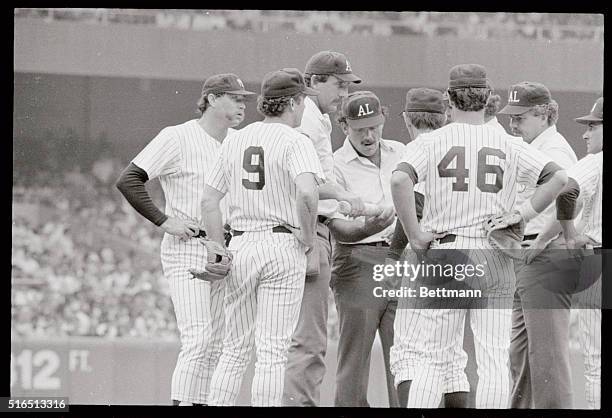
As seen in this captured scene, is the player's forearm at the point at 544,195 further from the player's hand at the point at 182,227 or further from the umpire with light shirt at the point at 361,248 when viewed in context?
the player's hand at the point at 182,227

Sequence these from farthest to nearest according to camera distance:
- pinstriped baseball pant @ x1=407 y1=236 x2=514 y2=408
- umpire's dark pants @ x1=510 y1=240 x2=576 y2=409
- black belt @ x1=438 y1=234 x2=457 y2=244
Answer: umpire's dark pants @ x1=510 y1=240 x2=576 y2=409
black belt @ x1=438 y1=234 x2=457 y2=244
pinstriped baseball pant @ x1=407 y1=236 x2=514 y2=408

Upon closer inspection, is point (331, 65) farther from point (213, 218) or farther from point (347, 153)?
point (213, 218)

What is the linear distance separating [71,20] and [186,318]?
160 centimetres

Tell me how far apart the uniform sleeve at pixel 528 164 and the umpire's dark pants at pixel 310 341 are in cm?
99

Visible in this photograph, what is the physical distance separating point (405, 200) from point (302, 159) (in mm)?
523

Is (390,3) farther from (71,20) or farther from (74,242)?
(74,242)

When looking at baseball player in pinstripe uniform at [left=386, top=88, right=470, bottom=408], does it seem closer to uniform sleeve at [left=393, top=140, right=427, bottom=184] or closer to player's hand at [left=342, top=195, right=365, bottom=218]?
uniform sleeve at [left=393, top=140, right=427, bottom=184]

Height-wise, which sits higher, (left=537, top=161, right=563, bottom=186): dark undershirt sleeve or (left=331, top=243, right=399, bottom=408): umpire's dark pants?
(left=537, top=161, right=563, bottom=186): dark undershirt sleeve


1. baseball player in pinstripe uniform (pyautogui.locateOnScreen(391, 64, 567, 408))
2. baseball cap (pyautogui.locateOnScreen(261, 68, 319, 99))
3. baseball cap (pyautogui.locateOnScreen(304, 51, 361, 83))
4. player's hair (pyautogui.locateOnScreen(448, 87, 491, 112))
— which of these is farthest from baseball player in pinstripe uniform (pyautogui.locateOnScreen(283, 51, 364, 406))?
player's hair (pyautogui.locateOnScreen(448, 87, 491, 112))

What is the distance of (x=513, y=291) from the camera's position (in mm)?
5363

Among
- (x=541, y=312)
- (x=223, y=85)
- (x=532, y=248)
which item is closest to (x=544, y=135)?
(x=532, y=248)

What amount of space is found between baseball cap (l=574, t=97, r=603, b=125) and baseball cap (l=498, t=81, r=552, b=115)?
7.7 inches

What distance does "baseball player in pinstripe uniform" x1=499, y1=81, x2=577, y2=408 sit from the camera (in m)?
5.45

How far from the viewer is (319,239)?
5.38m
